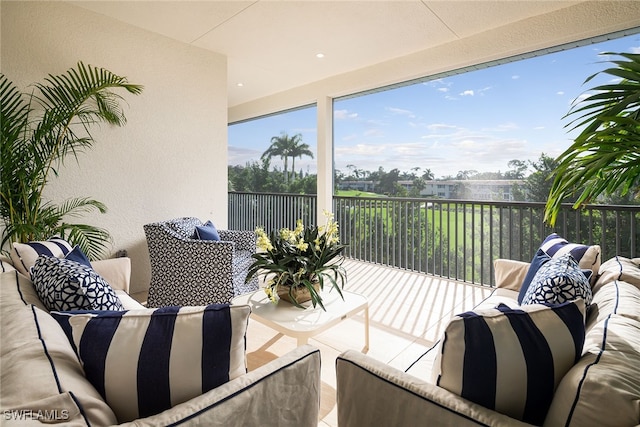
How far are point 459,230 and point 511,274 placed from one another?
1.63 m

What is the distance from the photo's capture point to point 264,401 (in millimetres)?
822

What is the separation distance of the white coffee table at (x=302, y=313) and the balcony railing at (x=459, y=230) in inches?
83.3

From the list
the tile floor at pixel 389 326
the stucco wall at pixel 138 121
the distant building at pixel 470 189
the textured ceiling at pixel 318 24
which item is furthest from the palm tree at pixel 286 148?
the tile floor at pixel 389 326

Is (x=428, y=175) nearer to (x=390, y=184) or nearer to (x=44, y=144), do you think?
(x=390, y=184)

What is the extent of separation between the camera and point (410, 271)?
4012mm

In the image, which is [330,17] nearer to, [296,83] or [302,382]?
[296,83]

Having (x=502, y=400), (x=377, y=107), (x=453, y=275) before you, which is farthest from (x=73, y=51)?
(x=453, y=275)

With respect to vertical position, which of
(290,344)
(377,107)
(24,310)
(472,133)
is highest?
(377,107)

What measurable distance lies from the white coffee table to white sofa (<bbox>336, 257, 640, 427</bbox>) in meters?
0.57

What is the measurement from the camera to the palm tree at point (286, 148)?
5270mm

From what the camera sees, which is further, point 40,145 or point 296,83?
point 296,83

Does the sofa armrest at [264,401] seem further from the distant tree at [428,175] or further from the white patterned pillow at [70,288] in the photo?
the distant tree at [428,175]

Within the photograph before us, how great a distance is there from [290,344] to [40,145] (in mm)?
2425

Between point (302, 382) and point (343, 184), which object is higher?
point (343, 184)
